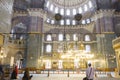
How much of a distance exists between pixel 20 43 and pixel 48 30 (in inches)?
273

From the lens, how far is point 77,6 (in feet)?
102

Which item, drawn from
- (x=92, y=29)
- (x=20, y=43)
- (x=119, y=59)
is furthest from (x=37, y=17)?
(x=119, y=59)

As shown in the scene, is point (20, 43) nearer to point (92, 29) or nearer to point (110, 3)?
point (92, 29)

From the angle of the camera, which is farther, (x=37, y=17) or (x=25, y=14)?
(x=25, y=14)

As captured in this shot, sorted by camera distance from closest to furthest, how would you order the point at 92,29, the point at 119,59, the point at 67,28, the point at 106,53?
the point at 119,59, the point at 106,53, the point at 92,29, the point at 67,28

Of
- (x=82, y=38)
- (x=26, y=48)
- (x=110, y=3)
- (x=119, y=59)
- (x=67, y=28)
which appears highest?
(x=110, y=3)

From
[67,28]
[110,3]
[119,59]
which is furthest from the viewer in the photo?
[67,28]

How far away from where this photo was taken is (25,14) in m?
23.8

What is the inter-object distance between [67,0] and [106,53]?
52.7ft

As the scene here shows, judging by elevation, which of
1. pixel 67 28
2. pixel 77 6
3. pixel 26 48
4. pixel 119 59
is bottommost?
pixel 119 59

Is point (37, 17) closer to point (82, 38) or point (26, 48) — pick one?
point (26, 48)

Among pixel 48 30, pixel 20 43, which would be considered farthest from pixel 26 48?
pixel 48 30

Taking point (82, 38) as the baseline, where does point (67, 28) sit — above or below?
above

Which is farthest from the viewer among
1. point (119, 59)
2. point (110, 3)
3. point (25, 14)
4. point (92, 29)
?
point (92, 29)
